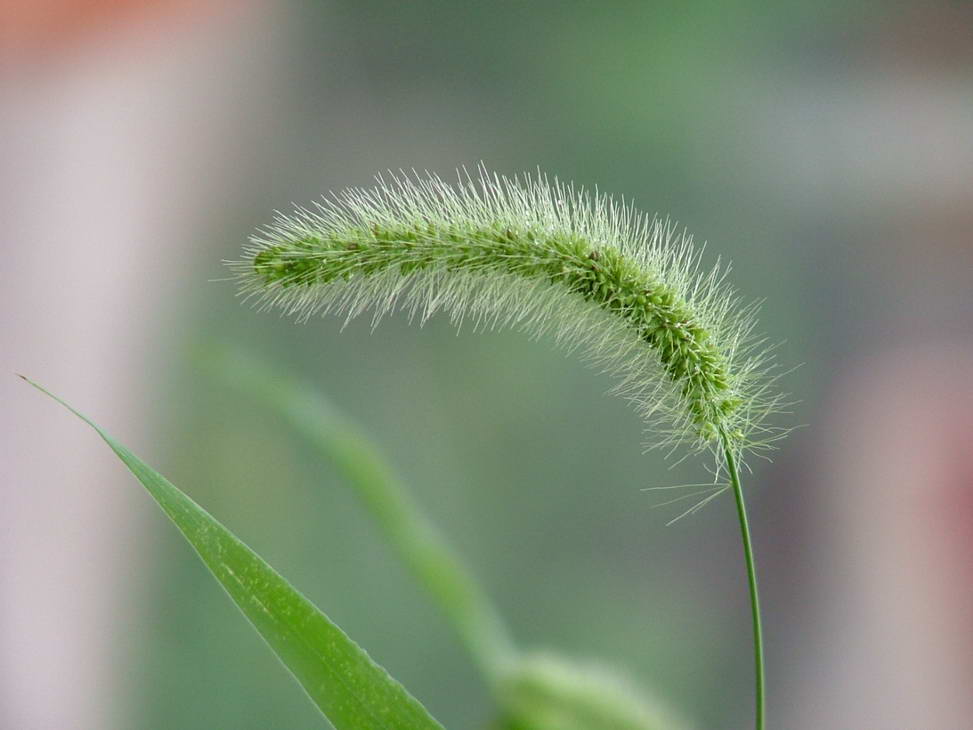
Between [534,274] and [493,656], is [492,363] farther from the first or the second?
[534,274]

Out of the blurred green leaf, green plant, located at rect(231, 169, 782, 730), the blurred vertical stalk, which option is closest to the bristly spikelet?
green plant, located at rect(231, 169, 782, 730)

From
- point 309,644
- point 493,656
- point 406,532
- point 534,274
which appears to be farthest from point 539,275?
point 493,656

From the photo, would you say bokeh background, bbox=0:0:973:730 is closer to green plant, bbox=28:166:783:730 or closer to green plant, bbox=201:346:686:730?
green plant, bbox=201:346:686:730

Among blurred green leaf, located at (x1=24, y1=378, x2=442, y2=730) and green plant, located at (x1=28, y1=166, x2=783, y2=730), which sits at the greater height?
green plant, located at (x1=28, y1=166, x2=783, y2=730)

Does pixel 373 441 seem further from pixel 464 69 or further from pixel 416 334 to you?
pixel 464 69

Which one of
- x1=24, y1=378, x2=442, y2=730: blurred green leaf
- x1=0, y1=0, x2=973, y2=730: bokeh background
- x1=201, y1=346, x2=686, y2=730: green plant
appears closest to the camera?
x1=24, y1=378, x2=442, y2=730: blurred green leaf

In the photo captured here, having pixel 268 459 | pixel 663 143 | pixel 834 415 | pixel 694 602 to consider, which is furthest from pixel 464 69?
pixel 694 602
